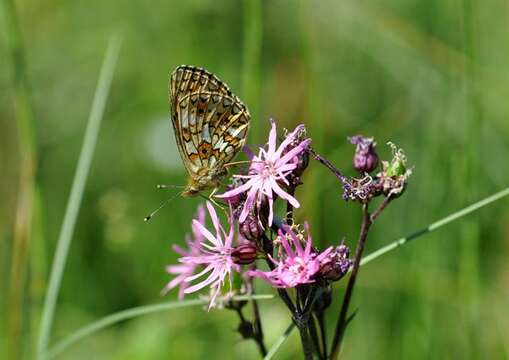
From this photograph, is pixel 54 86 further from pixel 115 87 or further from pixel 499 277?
pixel 499 277

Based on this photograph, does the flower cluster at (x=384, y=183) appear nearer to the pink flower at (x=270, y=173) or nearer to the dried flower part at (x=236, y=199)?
the pink flower at (x=270, y=173)

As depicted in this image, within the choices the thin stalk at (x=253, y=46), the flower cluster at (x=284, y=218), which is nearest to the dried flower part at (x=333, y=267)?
the flower cluster at (x=284, y=218)

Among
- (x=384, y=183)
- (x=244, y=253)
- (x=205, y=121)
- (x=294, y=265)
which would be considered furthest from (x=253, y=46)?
(x=294, y=265)

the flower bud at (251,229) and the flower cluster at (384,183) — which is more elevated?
the flower cluster at (384,183)

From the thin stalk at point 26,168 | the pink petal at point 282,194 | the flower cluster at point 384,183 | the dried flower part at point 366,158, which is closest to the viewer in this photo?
the pink petal at point 282,194

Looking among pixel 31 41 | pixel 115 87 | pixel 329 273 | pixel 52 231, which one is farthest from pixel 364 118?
pixel 329 273

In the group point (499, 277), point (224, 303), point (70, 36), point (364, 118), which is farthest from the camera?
point (70, 36)

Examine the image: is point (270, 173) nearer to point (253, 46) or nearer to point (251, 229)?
point (251, 229)

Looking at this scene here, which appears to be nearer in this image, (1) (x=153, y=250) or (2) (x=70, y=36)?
(1) (x=153, y=250)
